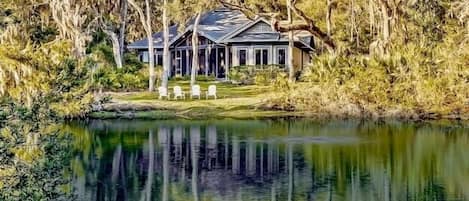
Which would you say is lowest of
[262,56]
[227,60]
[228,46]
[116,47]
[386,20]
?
[227,60]

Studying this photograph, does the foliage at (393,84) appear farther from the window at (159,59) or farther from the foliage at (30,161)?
the window at (159,59)

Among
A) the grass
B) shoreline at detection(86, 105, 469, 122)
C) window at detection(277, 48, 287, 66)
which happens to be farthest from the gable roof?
shoreline at detection(86, 105, 469, 122)

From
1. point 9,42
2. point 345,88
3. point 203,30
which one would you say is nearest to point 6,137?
point 9,42

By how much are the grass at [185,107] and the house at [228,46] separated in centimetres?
736

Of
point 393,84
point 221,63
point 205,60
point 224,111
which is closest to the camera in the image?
point 393,84

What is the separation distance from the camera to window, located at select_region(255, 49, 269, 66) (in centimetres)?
3783

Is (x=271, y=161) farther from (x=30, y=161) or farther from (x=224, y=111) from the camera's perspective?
(x=224, y=111)

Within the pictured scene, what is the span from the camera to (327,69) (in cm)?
2394

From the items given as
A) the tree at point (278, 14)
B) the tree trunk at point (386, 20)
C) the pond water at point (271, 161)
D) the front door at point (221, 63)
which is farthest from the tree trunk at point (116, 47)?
the tree trunk at point (386, 20)

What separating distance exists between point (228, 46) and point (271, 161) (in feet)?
72.8

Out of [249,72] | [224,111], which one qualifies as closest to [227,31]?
[249,72]

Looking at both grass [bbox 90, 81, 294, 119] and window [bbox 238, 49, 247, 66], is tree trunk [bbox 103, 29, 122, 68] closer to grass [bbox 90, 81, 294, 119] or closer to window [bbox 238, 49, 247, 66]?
grass [bbox 90, 81, 294, 119]

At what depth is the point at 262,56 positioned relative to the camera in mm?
37812

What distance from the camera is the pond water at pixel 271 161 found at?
13320mm
